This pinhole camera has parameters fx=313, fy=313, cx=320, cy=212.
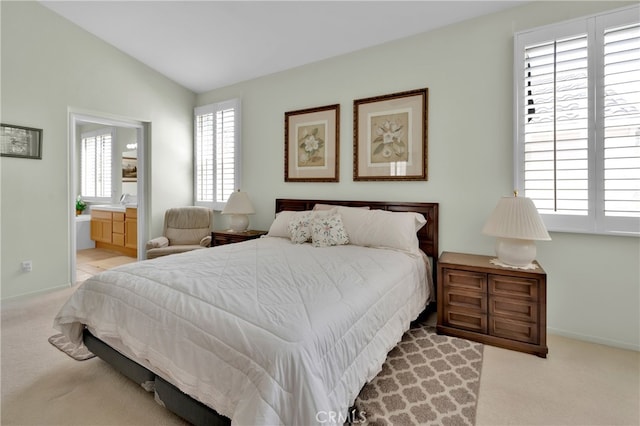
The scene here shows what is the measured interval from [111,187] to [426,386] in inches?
270

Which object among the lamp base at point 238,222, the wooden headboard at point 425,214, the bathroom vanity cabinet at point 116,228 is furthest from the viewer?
the bathroom vanity cabinet at point 116,228

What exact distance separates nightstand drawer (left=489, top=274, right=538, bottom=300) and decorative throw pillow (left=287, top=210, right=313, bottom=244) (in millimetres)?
1658

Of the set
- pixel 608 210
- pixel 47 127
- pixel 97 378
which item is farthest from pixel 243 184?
pixel 608 210

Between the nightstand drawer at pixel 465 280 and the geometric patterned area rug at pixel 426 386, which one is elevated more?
the nightstand drawer at pixel 465 280

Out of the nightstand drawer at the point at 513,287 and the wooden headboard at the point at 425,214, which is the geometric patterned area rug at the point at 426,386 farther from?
the wooden headboard at the point at 425,214

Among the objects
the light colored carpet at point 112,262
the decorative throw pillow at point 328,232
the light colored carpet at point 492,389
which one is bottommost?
the light colored carpet at point 492,389

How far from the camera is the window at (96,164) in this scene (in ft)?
21.1

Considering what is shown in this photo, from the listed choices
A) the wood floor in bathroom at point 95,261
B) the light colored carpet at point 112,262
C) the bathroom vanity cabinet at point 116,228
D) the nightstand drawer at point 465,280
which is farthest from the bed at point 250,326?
the bathroom vanity cabinet at point 116,228

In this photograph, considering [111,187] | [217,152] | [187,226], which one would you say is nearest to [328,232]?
[187,226]

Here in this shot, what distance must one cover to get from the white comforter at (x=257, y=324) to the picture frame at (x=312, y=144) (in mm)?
1730

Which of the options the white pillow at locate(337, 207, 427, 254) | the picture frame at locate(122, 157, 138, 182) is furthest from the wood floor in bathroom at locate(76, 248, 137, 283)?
A: the white pillow at locate(337, 207, 427, 254)

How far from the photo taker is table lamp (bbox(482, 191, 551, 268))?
91.1 inches

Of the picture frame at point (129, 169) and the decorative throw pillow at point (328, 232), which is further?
the picture frame at point (129, 169)

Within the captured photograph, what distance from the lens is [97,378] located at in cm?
199
